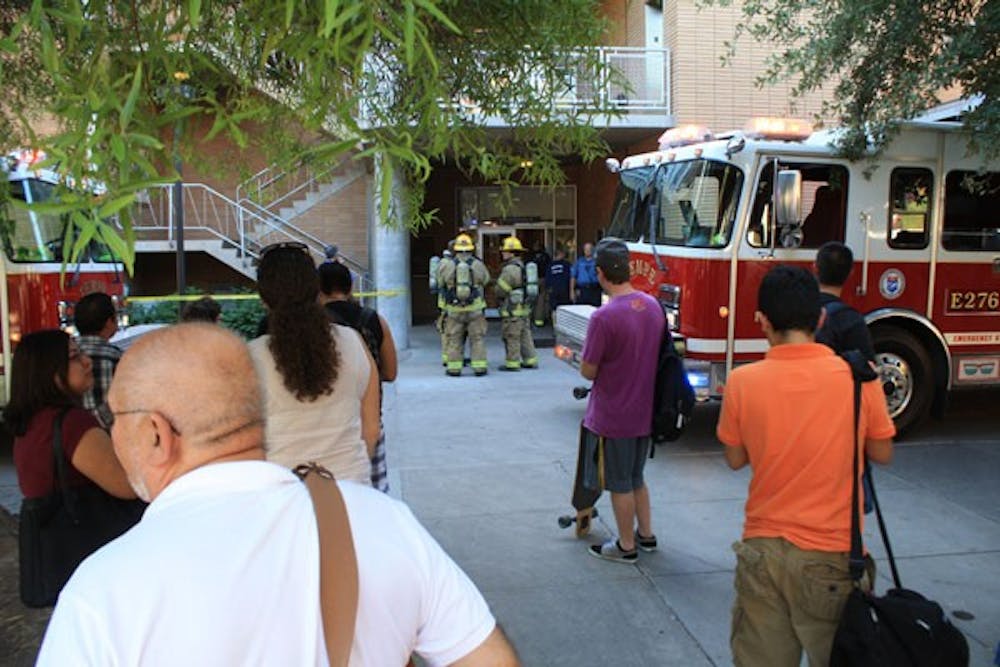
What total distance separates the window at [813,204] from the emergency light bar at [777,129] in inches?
9.3

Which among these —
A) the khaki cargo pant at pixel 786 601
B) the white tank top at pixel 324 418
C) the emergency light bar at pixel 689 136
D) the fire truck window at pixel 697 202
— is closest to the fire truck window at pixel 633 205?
the fire truck window at pixel 697 202

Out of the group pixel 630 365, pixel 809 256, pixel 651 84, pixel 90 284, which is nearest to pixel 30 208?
pixel 630 365

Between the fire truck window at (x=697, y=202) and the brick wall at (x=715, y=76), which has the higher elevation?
the brick wall at (x=715, y=76)

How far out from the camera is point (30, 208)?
4.00 ft

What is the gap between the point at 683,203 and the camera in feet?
23.9

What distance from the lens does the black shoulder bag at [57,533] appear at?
9.22 ft

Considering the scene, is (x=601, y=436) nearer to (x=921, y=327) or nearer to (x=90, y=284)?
(x=921, y=327)

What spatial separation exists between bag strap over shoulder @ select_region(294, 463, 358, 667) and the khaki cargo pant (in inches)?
67.1

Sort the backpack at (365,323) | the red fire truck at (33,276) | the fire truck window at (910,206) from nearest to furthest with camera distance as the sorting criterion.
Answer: the backpack at (365,323) < the red fire truck at (33,276) < the fire truck window at (910,206)

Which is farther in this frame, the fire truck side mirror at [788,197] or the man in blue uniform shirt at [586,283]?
the man in blue uniform shirt at [586,283]

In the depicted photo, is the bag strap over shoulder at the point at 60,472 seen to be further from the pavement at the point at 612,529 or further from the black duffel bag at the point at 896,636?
the black duffel bag at the point at 896,636

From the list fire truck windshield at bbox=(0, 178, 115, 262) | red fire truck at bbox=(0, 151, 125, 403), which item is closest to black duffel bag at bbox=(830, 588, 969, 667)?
red fire truck at bbox=(0, 151, 125, 403)

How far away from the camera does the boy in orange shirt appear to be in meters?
2.42

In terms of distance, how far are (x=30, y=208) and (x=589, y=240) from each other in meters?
17.2
